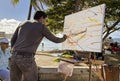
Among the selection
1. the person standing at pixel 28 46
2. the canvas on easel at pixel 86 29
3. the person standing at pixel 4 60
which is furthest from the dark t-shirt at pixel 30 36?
the person standing at pixel 4 60

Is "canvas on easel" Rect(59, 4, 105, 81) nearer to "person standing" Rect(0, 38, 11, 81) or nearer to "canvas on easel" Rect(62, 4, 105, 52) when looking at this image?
"canvas on easel" Rect(62, 4, 105, 52)

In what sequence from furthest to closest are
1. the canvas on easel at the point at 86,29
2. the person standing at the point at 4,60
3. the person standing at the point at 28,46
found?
the person standing at the point at 4,60
the canvas on easel at the point at 86,29
the person standing at the point at 28,46

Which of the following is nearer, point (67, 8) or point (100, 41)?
point (100, 41)

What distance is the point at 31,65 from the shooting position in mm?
4023

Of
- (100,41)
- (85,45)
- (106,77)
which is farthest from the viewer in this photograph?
(106,77)

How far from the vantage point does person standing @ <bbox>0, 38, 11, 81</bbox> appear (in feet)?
16.3

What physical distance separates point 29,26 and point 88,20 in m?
1.10

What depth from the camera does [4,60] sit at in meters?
5.11

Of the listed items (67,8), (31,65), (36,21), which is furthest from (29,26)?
(67,8)

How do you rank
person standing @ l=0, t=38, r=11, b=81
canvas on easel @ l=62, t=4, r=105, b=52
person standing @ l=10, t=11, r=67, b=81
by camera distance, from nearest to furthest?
1. person standing @ l=10, t=11, r=67, b=81
2. canvas on easel @ l=62, t=4, r=105, b=52
3. person standing @ l=0, t=38, r=11, b=81

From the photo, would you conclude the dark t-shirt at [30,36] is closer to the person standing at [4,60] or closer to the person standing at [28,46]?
the person standing at [28,46]

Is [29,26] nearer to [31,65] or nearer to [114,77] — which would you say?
[31,65]

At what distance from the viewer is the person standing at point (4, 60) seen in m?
4.98

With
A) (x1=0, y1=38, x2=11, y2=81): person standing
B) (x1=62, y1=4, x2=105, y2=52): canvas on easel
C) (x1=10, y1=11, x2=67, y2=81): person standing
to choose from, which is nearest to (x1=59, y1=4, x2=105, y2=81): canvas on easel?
(x1=62, y1=4, x2=105, y2=52): canvas on easel
